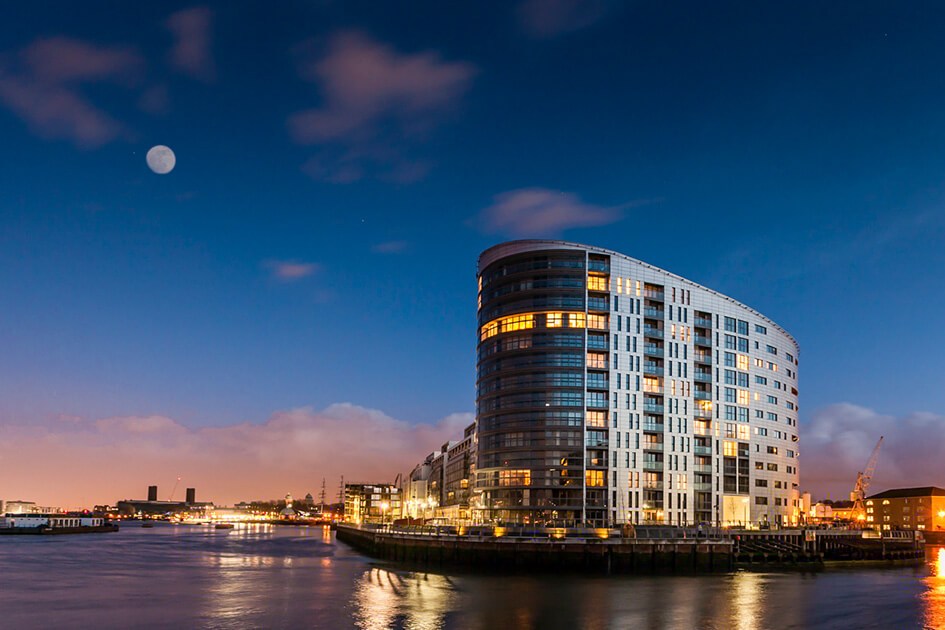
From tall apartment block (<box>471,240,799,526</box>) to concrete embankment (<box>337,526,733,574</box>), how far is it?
3590 centimetres

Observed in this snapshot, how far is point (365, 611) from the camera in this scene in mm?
64250

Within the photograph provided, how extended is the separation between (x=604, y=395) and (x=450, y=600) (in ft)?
257

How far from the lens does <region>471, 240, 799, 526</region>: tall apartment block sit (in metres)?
140

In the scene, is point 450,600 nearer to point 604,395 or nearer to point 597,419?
point 597,419

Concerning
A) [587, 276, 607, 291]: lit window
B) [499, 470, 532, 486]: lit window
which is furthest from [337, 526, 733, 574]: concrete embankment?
[587, 276, 607, 291]: lit window

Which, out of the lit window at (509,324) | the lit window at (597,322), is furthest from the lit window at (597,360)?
the lit window at (509,324)

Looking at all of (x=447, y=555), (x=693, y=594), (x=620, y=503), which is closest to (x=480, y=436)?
(x=620, y=503)

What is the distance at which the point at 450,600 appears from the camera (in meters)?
68.9

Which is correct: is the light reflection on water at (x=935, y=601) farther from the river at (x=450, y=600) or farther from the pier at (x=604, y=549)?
the pier at (x=604, y=549)

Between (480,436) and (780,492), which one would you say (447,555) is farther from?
(780,492)

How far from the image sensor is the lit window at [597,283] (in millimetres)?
144875

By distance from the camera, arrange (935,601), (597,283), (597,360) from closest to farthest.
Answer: (935,601), (597,360), (597,283)

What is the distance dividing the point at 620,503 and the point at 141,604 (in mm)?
87238

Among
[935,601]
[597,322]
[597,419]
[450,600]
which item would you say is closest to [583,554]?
[450,600]
